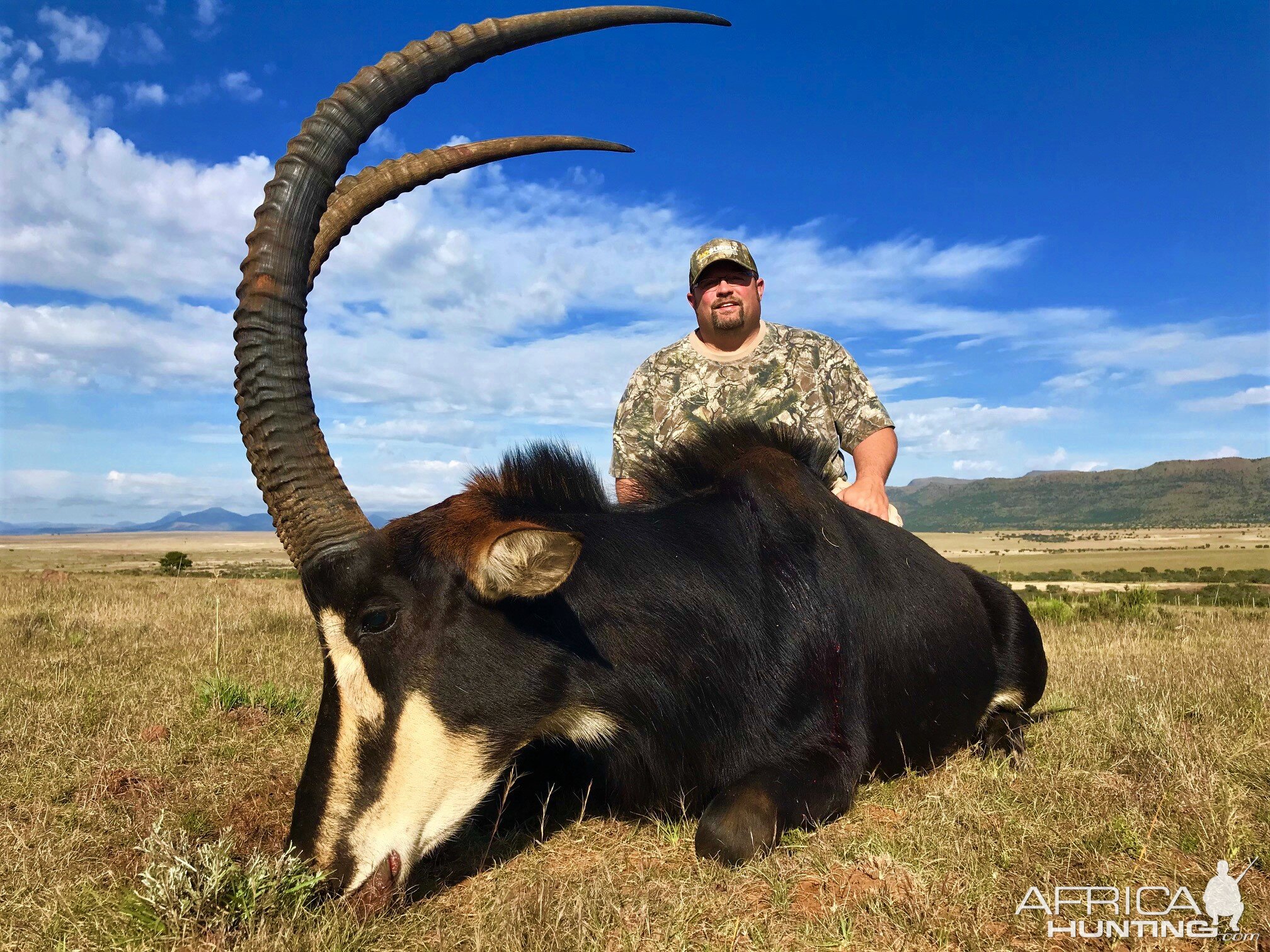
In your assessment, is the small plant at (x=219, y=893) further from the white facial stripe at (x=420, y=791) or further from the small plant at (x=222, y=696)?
the small plant at (x=222, y=696)

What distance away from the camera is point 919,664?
14.5ft

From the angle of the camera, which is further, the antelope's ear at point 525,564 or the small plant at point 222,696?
the small plant at point 222,696

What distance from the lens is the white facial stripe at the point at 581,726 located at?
11.2 ft

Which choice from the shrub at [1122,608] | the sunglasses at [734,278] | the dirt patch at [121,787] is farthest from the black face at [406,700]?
the shrub at [1122,608]

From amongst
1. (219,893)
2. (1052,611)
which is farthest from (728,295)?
(1052,611)

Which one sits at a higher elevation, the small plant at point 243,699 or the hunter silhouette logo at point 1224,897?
the small plant at point 243,699

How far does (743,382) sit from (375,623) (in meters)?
4.90

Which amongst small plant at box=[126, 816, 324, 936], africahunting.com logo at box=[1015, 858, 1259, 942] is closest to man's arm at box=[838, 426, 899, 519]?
africahunting.com logo at box=[1015, 858, 1259, 942]

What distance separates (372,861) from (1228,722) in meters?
5.34

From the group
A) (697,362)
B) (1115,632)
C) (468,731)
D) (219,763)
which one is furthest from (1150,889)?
(1115,632)

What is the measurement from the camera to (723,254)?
7.15 metres

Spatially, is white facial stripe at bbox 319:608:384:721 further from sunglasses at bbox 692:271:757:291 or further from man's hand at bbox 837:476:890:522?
sunglasses at bbox 692:271:757:291

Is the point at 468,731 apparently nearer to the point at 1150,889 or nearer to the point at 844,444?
the point at 1150,889

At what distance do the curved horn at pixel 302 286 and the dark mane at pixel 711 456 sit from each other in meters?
1.75
